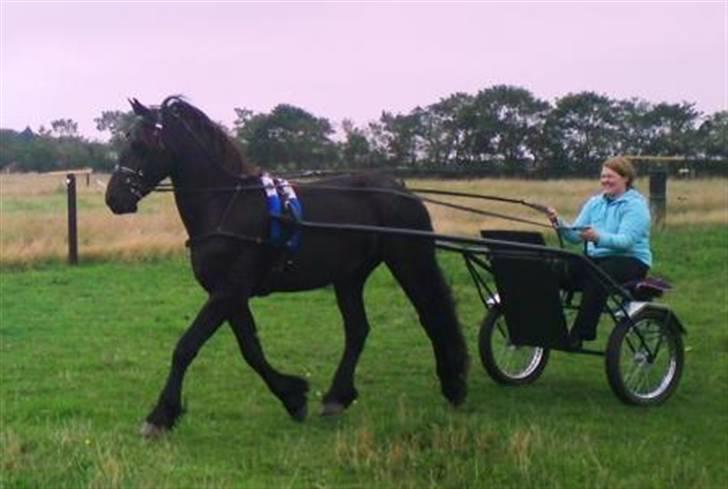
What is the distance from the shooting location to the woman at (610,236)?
884cm

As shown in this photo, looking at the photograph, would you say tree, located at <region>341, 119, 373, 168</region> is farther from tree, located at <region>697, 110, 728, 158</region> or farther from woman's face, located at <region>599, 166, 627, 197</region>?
tree, located at <region>697, 110, 728, 158</region>

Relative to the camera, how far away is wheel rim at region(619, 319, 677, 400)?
893cm

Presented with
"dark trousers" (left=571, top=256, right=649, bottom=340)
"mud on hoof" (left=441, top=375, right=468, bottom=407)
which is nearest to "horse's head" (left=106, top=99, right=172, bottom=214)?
"mud on hoof" (left=441, top=375, right=468, bottom=407)

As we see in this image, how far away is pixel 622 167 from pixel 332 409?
282 centimetres

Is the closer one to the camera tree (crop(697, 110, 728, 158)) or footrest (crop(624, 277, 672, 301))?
footrest (crop(624, 277, 672, 301))

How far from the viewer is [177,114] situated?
792 cm

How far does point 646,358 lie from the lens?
353 inches

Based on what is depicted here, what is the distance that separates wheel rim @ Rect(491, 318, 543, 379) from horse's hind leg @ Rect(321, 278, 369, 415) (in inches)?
49.6

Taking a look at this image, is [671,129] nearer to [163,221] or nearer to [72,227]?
[163,221]

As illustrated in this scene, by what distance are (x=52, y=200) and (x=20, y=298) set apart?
21268mm

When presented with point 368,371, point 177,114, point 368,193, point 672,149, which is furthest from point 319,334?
point 672,149

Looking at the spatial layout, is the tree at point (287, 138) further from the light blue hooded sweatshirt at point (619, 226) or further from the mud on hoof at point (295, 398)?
the mud on hoof at point (295, 398)

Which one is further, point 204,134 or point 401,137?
point 401,137

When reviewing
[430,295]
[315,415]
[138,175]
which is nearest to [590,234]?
[430,295]
